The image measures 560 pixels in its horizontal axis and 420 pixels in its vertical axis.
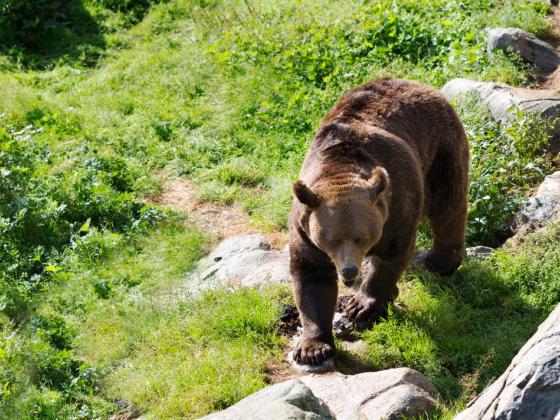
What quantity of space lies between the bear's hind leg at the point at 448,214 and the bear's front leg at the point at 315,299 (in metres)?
1.44

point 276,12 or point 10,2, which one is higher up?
point 10,2

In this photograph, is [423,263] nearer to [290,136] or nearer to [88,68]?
[290,136]

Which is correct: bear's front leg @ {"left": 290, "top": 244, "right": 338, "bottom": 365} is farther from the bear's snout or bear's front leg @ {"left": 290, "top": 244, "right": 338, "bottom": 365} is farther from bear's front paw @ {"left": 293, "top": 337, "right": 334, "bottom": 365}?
the bear's snout

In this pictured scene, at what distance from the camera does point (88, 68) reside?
1392cm

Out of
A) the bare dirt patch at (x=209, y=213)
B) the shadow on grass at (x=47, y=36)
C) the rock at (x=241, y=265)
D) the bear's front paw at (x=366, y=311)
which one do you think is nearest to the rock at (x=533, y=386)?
the bear's front paw at (x=366, y=311)

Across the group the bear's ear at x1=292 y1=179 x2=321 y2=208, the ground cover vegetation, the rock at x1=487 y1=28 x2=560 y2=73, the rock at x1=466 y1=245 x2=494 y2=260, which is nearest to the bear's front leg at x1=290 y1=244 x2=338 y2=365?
the ground cover vegetation

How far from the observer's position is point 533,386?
3.84 m

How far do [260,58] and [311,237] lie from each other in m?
6.65

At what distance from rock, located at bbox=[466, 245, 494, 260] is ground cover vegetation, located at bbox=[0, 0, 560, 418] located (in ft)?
0.59

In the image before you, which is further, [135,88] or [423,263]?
[135,88]

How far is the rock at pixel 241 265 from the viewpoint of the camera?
7.93 m

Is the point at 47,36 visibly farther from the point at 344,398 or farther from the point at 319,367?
the point at 344,398

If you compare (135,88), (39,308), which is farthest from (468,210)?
(135,88)

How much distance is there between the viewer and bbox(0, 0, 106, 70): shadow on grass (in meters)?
14.2
